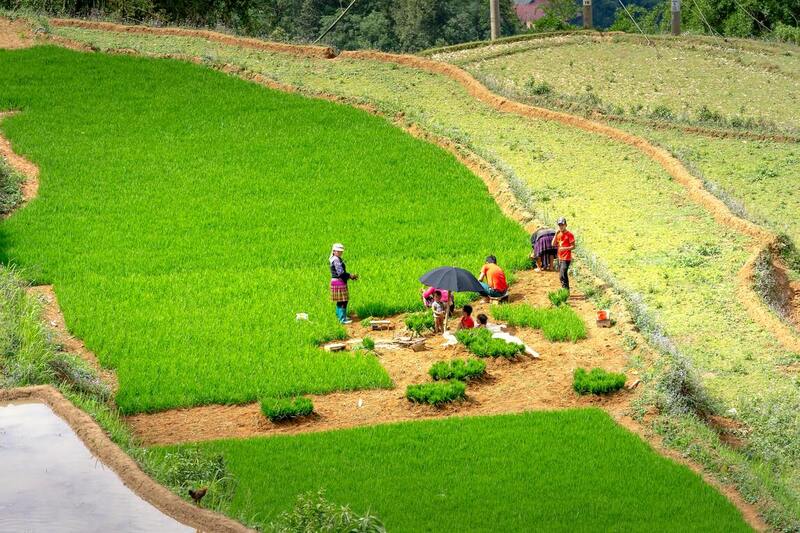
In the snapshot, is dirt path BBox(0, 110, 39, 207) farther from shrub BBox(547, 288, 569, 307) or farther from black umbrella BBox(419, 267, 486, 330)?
shrub BBox(547, 288, 569, 307)

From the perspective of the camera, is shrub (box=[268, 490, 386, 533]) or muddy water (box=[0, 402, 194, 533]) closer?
shrub (box=[268, 490, 386, 533])

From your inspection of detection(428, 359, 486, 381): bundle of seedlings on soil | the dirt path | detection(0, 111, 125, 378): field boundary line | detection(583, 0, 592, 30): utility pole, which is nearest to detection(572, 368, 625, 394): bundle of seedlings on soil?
detection(428, 359, 486, 381): bundle of seedlings on soil

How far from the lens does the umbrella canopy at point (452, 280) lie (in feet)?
70.8

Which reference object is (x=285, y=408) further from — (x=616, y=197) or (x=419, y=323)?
(x=616, y=197)

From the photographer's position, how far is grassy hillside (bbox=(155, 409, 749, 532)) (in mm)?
15055

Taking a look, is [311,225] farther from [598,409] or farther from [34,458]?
[34,458]

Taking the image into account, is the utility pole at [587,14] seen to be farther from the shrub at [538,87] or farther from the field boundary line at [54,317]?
the field boundary line at [54,317]

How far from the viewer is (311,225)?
2755cm

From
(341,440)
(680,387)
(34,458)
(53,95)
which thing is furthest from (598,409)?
(53,95)

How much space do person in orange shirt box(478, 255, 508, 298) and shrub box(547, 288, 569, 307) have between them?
31.2 inches

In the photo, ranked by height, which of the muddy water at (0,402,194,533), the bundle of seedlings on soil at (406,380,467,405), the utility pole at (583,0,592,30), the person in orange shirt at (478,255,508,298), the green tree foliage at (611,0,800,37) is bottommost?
the bundle of seedlings on soil at (406,380,467,405)

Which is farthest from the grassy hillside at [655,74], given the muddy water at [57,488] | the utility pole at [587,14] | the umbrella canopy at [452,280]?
the muddy water at [57,488]

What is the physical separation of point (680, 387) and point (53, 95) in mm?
21802

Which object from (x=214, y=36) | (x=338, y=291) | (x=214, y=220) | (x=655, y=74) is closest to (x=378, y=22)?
(x=214, y=36)
